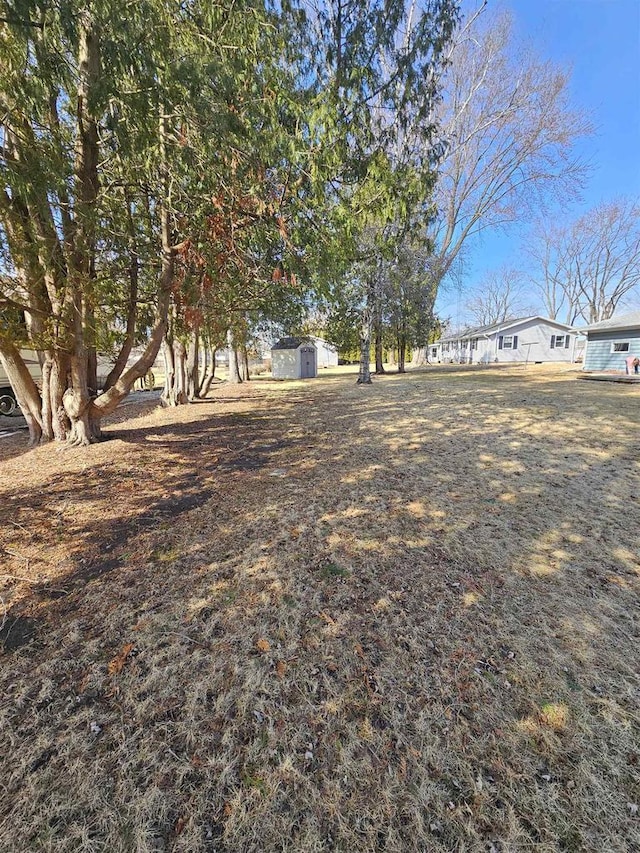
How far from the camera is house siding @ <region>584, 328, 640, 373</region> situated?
50.5 feet

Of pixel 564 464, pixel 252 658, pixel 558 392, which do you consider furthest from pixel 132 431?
pixel 558 392

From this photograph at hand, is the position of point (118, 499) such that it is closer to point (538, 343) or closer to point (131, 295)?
point (131, 295)

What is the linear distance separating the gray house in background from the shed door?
15138 millimetres

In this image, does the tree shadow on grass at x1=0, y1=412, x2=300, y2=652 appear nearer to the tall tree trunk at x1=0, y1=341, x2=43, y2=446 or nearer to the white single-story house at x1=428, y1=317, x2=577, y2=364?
the tall tree trunk at x1=0, y1=341, x2=43, y2=446

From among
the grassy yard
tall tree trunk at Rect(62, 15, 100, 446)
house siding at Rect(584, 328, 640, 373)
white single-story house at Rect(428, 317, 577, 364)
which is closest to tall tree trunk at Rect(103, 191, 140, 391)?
tall tree trunk at Rect(62, 15, 100, 446)

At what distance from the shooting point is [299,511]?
334cm

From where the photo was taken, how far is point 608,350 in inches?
650

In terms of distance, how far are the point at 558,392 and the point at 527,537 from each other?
9.72 m

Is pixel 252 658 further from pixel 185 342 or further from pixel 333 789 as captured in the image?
pixel 185 342

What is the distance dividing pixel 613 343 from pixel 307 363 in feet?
53.4

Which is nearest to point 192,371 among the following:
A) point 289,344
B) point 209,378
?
point 209,378

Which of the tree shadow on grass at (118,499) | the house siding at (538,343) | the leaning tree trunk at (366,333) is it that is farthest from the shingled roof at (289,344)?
the tree shadow on grass at (118,499)

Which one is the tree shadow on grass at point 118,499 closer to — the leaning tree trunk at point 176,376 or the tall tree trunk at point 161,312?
the tall tree trunk at point 161,312

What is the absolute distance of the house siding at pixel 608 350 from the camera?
1540 cm
